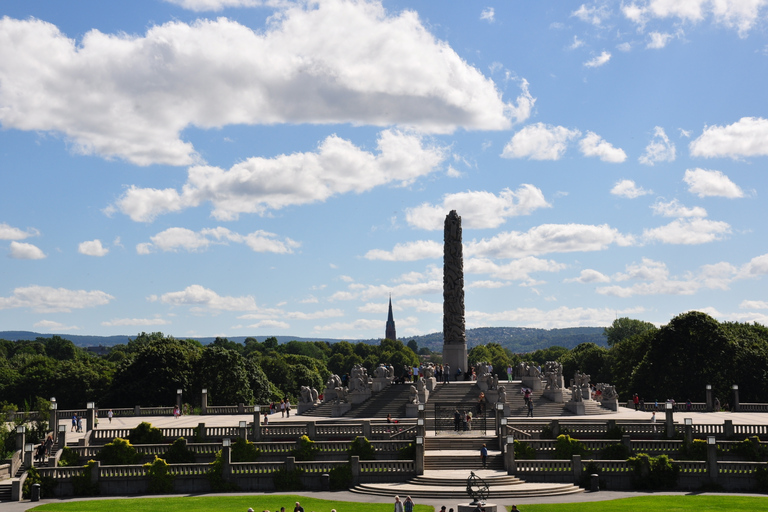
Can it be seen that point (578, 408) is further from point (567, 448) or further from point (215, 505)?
point (215, 505)

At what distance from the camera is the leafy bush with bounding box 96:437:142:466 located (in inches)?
1845

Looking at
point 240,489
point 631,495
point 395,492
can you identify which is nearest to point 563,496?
point 631,495

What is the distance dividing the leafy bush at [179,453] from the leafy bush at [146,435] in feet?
5.68

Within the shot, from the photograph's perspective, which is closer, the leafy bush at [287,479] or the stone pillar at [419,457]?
the stone pillar at [419,457]

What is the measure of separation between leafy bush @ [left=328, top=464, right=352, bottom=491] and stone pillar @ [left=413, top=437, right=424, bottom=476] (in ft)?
12.2

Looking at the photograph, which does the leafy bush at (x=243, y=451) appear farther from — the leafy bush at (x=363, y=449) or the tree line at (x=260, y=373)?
the tree line at (x=260, y=373)

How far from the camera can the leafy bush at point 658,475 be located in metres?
43.7

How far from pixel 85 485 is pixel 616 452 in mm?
29468

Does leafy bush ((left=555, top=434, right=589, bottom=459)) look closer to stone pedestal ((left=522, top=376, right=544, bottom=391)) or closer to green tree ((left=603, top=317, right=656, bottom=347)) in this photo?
stone pedestal ((left=522, top=376, right=544, bottom=391))

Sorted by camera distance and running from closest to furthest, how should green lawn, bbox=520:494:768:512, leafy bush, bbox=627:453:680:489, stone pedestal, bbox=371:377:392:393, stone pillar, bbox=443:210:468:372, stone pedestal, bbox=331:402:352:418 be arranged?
green lawn, bbox=520:494:768:512 → leafy bush, bbox=627:453:680:489 → stone pedestal, bbox=331:402:352:418 → stone pedestal, bbox=371:377:392:393 → stone pillar, bbox=443:210:468:372

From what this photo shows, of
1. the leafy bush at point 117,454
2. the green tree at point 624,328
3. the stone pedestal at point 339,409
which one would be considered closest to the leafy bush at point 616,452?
the stone pedestal at point 339,409

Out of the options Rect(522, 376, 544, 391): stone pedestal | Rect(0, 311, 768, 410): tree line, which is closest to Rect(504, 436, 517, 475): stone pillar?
Rect(522, 376, 544, 391): stone pedestal

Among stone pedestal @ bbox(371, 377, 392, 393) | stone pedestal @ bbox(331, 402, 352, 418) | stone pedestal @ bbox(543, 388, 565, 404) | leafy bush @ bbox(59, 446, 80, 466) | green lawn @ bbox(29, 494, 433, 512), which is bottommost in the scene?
green lawn @ bbox(29, 494, 433, 512)

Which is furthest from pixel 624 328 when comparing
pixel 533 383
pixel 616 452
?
pixel 616 452
